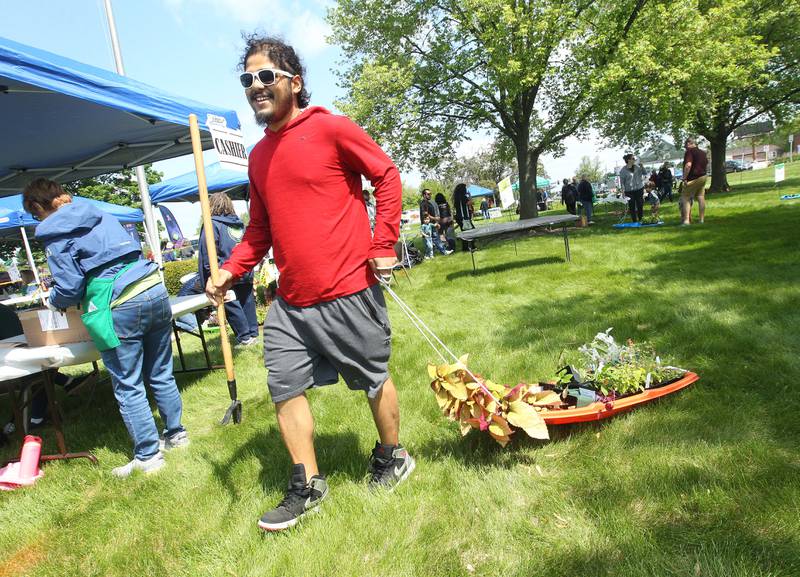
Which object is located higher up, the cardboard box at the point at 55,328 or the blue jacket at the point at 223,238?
the blue jacket at the point at 223,238

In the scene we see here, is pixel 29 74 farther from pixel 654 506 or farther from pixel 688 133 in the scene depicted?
pixel 688 133

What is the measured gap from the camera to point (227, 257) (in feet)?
18.5

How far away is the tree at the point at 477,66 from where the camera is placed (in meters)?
12.3

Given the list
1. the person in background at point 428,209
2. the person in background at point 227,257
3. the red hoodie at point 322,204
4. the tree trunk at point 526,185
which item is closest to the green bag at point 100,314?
the red hoodie at point 322,204

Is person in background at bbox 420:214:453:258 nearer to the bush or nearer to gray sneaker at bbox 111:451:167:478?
the bush

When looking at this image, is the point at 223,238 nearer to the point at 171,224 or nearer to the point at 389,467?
the point at 389,467

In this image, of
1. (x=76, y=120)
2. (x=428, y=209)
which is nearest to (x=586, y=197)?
(x=428, y=209)

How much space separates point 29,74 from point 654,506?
13.1 feet

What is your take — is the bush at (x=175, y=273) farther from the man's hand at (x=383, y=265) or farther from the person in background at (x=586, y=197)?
the man's hand at (x=383, y=265)

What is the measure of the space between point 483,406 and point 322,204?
125cm

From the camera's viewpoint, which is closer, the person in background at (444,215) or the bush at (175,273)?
the person in background at (444,215)

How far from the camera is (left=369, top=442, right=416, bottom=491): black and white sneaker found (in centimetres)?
235

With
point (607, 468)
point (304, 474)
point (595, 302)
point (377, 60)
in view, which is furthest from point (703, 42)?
point (304, 474)

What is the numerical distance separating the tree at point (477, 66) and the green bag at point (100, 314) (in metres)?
11.5
